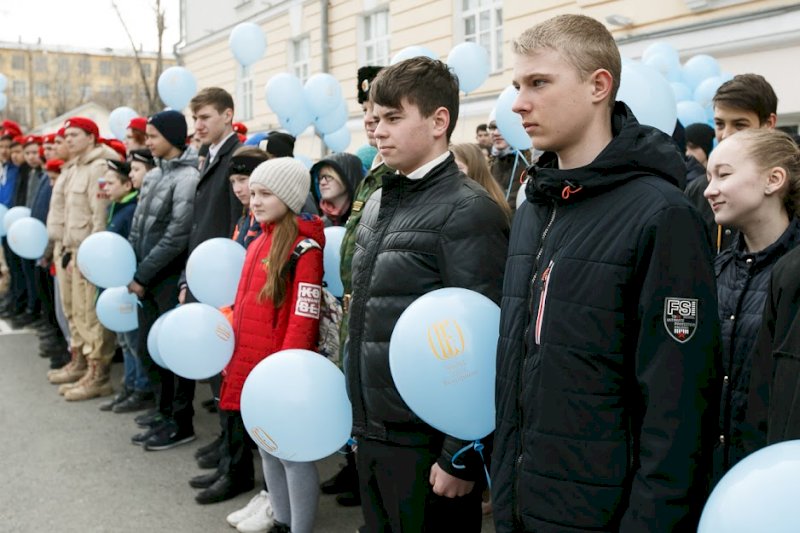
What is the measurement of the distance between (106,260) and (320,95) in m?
3.05

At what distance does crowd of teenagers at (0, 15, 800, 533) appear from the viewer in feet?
5.15

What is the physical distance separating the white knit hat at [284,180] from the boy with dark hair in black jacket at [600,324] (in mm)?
2003

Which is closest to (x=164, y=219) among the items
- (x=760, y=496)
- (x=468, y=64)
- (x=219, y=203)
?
(x=219, y=203)

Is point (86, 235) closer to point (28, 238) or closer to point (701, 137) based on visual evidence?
point (28, 238)

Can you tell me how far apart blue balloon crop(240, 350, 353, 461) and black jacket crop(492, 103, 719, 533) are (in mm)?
1051

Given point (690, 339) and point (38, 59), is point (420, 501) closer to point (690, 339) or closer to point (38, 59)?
point (690, 339)

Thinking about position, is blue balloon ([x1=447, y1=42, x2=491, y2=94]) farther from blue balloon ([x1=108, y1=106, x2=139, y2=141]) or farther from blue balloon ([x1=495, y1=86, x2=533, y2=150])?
blue balloon ([x1=108, y1=106, x2=139, y2=141])

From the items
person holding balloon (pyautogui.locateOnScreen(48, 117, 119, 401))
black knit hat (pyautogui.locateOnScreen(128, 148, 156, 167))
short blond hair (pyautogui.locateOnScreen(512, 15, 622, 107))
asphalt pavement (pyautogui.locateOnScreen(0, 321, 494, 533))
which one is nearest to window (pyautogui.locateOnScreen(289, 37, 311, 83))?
person holding balloon (pyautogui.locateOnScreen(48, 117, 119, 401))

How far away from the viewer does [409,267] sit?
2.49m

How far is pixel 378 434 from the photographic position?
2.57 metres

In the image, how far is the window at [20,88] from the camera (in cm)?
6950

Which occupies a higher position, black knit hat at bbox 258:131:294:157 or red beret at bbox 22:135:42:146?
red beret at bbox 22:135:42:146

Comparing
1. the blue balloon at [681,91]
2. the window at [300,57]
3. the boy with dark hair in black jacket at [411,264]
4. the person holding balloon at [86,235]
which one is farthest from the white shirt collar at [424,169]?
the window at [300,57]

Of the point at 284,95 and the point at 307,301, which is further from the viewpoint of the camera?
the point at 284,95
